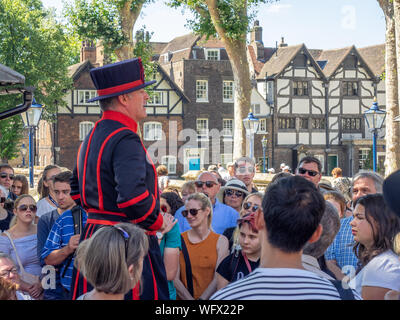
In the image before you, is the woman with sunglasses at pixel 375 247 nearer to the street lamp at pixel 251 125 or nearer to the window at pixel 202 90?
the street lamp at pixel 251 125

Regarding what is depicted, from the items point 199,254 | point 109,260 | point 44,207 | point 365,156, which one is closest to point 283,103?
point 365,156

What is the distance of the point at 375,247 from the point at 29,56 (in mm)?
33668

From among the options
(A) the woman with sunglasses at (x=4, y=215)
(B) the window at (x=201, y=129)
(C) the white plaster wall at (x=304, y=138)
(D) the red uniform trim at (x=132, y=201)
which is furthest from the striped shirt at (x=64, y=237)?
(C) the white plaster wall at (x=304, y=138)

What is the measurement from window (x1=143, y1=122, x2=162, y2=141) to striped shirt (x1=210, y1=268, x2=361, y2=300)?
39.8m

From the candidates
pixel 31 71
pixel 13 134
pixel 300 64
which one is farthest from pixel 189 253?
pixel 300 64

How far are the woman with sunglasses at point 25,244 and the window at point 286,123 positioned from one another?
38631mm

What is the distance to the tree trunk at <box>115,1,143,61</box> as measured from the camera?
2062 centimetres

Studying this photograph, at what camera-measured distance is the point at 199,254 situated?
539 cm

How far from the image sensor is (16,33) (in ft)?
112

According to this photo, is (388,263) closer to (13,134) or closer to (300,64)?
(13,134)

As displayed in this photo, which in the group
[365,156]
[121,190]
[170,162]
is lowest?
[170,162]

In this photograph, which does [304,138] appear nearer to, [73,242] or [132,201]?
[73,242]

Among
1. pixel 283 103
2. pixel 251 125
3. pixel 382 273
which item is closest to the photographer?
pixel 382 273

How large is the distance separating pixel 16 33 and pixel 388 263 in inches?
1317
